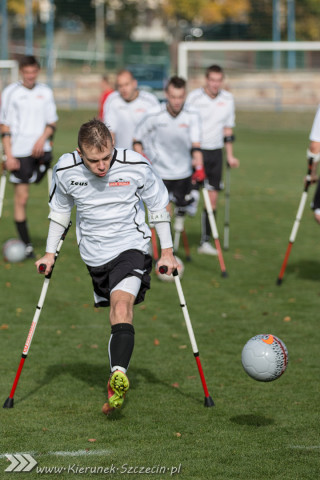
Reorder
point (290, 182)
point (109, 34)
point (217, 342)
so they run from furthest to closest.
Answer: point (109, 34)
point (290, 182)
point (217, 342)

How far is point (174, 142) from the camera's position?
38.4ft

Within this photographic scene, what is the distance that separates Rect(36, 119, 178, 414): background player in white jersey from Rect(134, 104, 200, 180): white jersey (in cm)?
517

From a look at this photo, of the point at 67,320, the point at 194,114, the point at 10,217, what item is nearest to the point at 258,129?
the point at 10,217

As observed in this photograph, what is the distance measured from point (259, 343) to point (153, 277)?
5.49 meters

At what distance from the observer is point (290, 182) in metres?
22.0

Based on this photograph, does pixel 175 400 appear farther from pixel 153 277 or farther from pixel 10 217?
pixel 10 217

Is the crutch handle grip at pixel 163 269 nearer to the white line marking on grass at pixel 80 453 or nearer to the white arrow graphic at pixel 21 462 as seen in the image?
the white line marking on grass at pixel 80 453

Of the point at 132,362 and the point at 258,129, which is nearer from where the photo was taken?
the point at 132,362

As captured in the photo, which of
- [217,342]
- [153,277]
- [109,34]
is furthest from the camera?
[109,34]

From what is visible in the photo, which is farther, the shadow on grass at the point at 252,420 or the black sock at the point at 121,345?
the shadow on grass at the point at 252,420

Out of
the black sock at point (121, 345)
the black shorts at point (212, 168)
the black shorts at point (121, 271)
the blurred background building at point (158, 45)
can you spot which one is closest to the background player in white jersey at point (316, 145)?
the black shorts at point (212, 168)

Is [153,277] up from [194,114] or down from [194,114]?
down

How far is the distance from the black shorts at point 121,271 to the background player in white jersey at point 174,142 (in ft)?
16.2

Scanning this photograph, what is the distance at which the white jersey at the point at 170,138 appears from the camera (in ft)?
38.1
